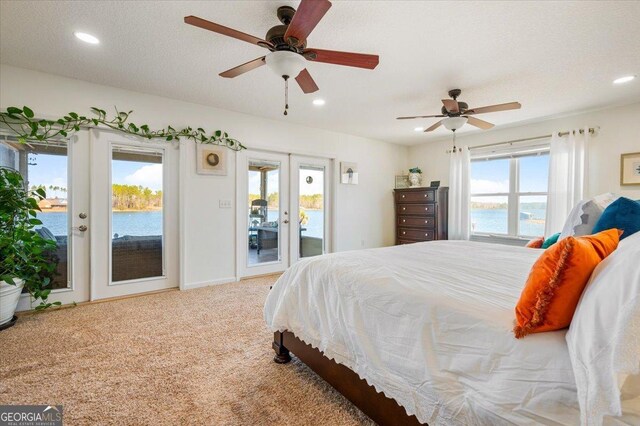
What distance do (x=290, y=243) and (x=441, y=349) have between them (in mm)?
3892

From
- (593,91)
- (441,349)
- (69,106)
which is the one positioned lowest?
(441,349)

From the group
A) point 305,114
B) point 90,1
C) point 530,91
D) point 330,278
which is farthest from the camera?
point 305,114

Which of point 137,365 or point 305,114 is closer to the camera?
point 137,365

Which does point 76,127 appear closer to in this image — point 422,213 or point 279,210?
point 279,210

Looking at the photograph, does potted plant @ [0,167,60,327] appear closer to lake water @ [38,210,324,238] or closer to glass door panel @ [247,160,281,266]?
lake water @ [38,210,324,238]

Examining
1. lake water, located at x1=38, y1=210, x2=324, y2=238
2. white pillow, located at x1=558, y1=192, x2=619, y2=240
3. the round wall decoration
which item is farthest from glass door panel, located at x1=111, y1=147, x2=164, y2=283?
white pillow, located at x1=558, y1=192, x2=619, y2=240

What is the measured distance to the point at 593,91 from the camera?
333 cm

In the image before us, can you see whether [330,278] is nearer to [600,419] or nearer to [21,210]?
[600,419]

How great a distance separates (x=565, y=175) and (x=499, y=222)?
1.20 metres

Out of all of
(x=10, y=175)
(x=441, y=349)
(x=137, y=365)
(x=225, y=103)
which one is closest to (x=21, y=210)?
(x=10, y=175)

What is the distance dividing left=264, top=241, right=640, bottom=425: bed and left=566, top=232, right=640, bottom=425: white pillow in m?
0.06

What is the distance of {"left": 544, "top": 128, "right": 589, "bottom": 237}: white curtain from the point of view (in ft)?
13.1

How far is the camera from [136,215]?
11.8 feet

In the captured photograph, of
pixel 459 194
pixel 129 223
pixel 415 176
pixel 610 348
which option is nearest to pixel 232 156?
pixel 129 223
